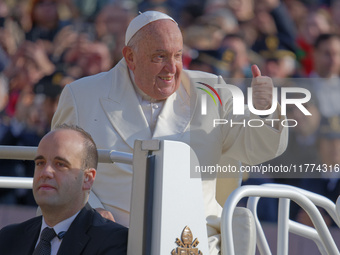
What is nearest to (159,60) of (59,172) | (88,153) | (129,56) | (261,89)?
(129,56)

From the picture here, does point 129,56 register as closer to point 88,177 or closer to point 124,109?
point 124,109

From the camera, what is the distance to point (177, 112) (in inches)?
174

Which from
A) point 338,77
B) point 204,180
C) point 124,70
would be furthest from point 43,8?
point 204,180

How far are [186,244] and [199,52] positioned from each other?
4538mm

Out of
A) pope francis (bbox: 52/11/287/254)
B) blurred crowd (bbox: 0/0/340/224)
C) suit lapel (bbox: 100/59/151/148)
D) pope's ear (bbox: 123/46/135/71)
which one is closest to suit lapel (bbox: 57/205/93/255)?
pope francis (bbox: 52/11/287/254)

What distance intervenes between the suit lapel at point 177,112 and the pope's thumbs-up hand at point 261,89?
1.54 feet

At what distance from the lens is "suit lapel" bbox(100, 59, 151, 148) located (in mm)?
4297

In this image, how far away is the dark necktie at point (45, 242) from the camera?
9.70ft

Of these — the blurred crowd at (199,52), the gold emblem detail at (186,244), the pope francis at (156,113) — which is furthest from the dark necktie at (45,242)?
the blurred crowd at (199,52)

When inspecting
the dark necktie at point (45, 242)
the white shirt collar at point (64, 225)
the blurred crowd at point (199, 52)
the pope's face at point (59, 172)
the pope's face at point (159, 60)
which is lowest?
the dark necktie at point (45, 242)

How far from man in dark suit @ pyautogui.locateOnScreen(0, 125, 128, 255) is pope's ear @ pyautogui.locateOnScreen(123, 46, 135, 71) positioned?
1.41 m

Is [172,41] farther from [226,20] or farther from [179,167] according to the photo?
[226,20]

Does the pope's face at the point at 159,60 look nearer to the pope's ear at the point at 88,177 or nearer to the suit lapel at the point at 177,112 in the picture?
the suit lapel at the point at 177,112

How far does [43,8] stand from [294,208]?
173 inches
